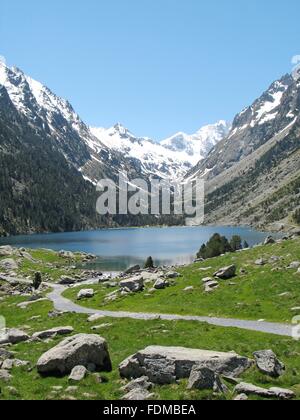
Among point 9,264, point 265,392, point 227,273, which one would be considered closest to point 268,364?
point 265,392

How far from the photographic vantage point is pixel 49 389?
21.3m

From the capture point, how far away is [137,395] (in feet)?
64.9

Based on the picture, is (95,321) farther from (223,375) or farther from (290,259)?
(290,259)

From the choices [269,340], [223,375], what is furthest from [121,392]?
[269,340]

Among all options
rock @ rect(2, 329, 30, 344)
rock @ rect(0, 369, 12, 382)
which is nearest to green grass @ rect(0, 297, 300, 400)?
rock @ rect(0, 369, 12, 382)

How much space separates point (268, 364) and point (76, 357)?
9.76 m

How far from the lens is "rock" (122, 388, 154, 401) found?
19.5 metres

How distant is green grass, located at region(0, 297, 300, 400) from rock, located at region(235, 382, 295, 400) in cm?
47

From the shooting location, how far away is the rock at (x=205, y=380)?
2016 centimetres

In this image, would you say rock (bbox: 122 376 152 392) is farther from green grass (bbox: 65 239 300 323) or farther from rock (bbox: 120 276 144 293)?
rock (bbox: 120 276 144 293)

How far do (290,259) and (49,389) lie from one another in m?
34.8

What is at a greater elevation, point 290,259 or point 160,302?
point 290,259

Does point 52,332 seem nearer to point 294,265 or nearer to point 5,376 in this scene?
point 5,376
